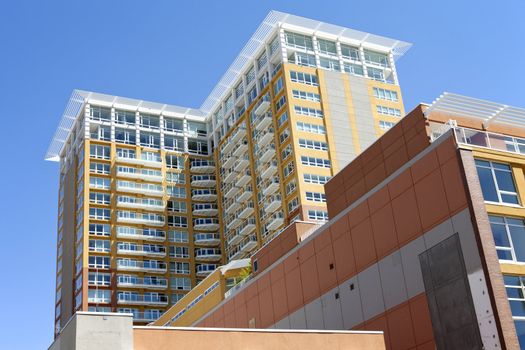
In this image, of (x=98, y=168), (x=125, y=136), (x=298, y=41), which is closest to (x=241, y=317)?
(x=298, y=41)

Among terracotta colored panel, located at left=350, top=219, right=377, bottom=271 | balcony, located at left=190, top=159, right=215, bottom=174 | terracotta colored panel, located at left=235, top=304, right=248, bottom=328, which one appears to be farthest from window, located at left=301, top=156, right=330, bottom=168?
terracotta colored panel, located at left=350, top=219, right=377, bottom=271

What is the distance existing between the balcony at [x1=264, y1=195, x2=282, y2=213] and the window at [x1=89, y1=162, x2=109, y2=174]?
35.4 meters

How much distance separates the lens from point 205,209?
12925cm

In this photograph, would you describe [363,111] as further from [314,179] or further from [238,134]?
[238,134]

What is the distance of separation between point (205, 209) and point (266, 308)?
73360 mm

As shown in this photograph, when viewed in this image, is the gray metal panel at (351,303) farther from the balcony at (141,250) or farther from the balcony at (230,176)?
the balcony at (141,250)

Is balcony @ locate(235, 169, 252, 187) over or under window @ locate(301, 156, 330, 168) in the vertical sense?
over

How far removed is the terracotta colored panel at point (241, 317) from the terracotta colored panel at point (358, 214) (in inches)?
720

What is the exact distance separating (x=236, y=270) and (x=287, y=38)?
151 feet

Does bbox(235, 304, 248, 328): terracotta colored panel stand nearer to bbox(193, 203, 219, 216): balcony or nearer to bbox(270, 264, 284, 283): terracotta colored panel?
bbox(270, 264, 284, 283): terracotta colored panel

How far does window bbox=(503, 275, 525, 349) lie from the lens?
34531 mm

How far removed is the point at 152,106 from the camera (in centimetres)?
13212

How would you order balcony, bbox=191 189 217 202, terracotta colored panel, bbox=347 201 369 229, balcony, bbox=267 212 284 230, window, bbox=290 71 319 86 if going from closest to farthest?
terracotta colored panel, bbox=347 201 369 229 < balcony, bbox=267 212 284 230 < window, bbox=290 71 319 86 < balcony, bbox=191 189 217 202

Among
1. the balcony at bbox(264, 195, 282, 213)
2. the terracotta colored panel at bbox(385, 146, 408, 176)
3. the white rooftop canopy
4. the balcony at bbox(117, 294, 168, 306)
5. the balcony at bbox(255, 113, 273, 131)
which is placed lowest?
the terracotta colored panel at bbox(385, 146, 408, 176)
